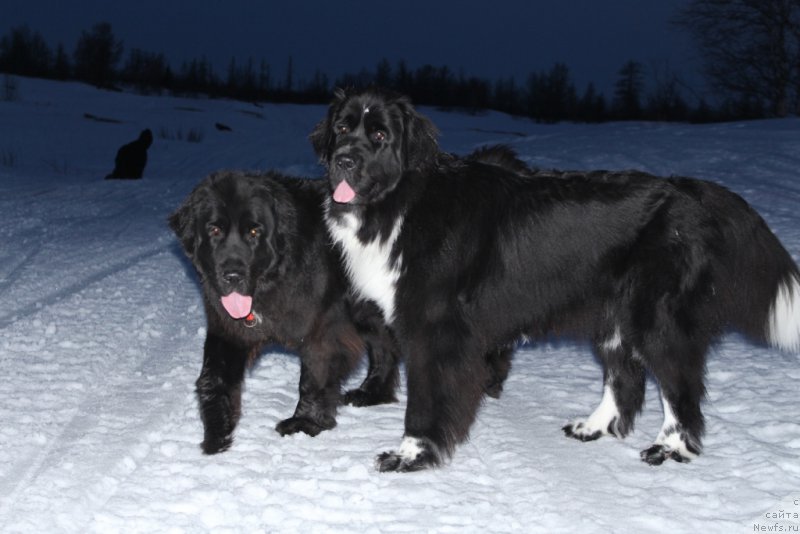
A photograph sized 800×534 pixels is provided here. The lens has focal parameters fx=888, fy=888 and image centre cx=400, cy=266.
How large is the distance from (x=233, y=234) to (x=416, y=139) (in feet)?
3.50

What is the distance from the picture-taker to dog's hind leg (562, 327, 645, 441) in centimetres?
475

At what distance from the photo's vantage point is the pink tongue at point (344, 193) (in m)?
4.34

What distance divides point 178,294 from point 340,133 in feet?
13.4

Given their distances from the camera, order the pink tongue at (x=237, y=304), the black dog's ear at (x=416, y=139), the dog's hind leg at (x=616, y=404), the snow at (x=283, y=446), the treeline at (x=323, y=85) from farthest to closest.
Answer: the treeline at (x=323, y=85), the dog's hind leg at (x=616, y=404), the pink tongue at (x=237, y=304), the black dog's ear at (x=416, y=139), the snow at (x=283, y=446)

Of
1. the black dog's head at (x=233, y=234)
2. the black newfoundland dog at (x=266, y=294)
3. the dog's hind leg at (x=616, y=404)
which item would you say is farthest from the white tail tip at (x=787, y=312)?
the black dog's head at (x=233, y=234)

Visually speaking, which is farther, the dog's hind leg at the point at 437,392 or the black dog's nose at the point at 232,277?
the black dog's nose at the point at 232,277

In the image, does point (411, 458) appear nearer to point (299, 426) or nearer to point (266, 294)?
point (299, 426)

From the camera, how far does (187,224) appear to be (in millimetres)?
4754

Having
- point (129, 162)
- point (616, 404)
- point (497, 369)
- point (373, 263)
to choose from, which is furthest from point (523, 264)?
point (129, 162)

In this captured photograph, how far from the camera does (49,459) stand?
423cm

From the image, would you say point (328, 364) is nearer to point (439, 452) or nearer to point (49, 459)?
point (439, 452)

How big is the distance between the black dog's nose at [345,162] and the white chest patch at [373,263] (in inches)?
11.4

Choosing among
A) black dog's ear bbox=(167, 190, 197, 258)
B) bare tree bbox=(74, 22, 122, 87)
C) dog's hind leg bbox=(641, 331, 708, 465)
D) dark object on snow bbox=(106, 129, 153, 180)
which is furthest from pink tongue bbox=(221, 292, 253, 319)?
bare tree bbox=(74, 22, 122, 87)

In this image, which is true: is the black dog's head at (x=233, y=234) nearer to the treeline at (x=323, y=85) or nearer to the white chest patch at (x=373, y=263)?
the white chest patch at (x=373, y=263)
